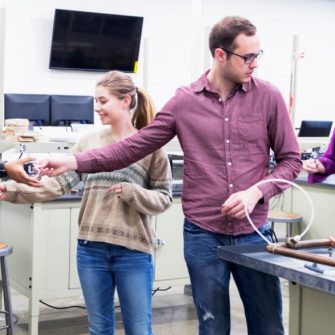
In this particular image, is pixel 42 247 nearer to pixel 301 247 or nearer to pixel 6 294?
pixel 6 294

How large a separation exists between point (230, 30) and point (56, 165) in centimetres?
61

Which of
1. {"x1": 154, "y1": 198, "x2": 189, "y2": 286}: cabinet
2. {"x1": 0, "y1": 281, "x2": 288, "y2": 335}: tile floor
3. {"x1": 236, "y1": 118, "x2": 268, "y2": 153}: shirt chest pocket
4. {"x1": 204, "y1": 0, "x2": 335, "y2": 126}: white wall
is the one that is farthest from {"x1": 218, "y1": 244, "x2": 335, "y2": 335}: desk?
{"x1": 204, "y1": 0, "x2": 335, "y2": 126}: white wall

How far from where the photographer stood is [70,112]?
18.6 feet

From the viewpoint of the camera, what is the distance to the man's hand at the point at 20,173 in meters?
2.00

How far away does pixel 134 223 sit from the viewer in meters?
1.99

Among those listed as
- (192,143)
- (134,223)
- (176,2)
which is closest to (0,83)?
(134,223)

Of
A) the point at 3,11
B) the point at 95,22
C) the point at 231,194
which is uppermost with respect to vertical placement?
the point at 95,22

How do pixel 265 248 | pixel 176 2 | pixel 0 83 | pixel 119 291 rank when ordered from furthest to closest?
pixel 176 2
pixel 0 83
pixel 119 291
pixel 265 248

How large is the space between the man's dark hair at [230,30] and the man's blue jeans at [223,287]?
512mm

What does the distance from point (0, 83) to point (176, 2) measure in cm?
518

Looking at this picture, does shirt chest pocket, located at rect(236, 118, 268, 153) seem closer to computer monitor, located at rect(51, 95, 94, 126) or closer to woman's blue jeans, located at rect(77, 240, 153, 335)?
woman's blue jeans, located at rect(77, 240, 153, 335)

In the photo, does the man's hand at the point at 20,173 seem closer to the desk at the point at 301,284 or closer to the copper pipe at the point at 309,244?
the desk at the point at 301,284

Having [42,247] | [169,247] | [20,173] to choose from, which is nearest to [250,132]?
[20,173]

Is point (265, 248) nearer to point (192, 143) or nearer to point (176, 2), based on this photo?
point (192, 143)
